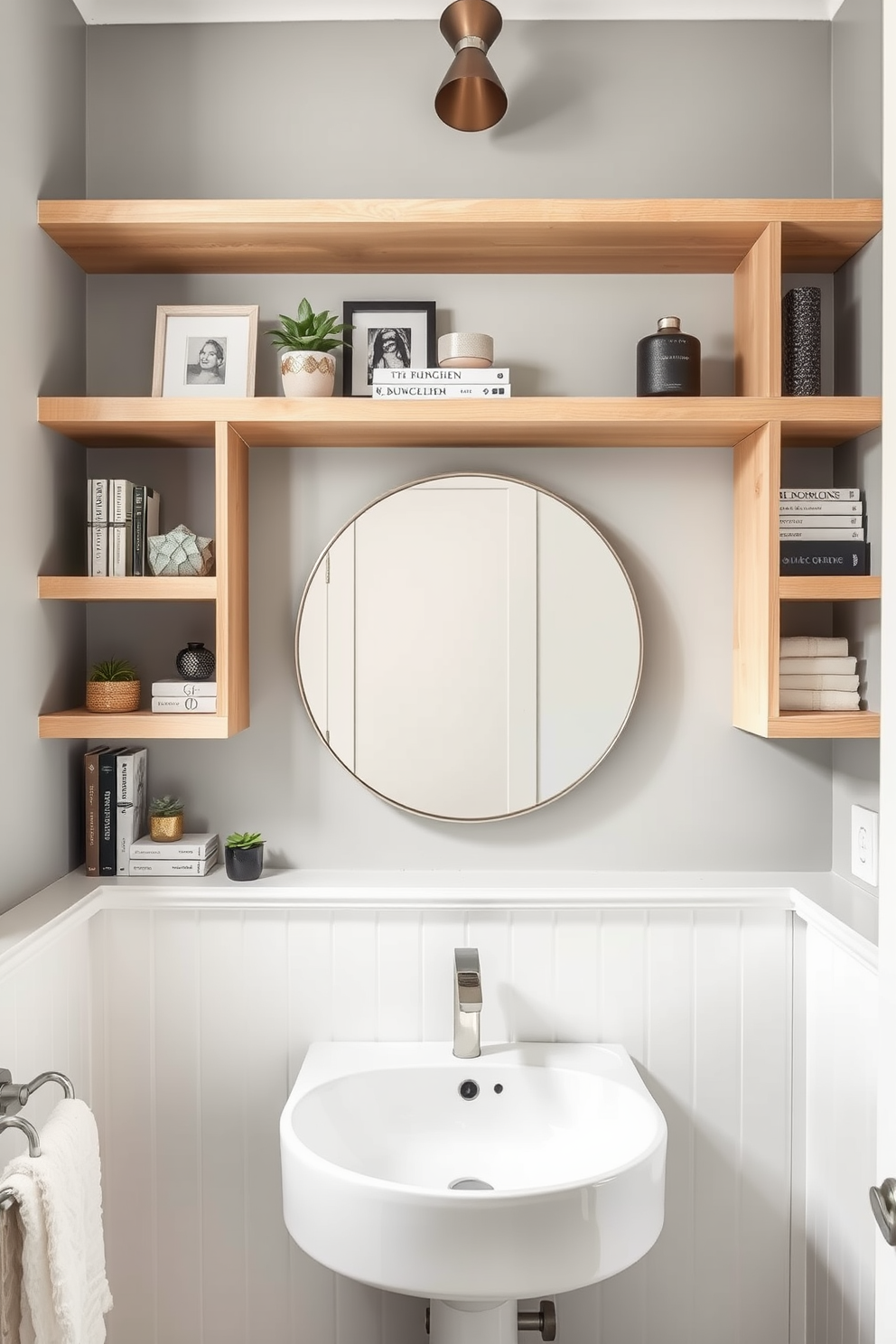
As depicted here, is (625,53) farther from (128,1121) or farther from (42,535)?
(128,1121)

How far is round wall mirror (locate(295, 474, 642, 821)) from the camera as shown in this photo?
5.31 feet

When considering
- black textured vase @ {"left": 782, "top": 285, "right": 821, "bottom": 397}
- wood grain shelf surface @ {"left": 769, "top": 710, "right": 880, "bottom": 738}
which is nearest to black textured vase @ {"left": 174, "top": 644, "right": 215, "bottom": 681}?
wood grain shelf surface @ {"left": 769, "top": 710, "right": 880, "bottom": 738}

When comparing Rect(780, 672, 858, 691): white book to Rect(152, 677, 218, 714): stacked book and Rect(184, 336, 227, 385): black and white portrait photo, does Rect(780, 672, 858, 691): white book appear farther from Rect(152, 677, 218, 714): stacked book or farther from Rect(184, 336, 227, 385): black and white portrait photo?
Rect(184, 336, 227, 385): black and white portrait photo

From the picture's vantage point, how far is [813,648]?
1.53 m

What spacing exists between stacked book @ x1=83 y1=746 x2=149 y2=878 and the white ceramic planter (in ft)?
2.22

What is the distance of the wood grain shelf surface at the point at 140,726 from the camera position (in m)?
1.47

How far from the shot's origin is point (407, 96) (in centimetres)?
163

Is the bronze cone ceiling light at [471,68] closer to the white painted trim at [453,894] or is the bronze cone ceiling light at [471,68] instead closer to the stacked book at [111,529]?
the stacked book at [111,529]

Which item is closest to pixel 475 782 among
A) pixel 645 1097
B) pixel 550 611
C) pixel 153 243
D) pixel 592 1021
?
pixel 550 611

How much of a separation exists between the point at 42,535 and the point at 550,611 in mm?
842

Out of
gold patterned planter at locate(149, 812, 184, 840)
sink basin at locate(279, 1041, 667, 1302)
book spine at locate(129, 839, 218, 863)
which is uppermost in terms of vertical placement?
gold patterned planter at locate(149, 812, 184, 840)

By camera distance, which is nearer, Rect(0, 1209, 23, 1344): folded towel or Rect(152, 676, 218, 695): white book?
Rect(0, 1209, 23, 1344): folded towel

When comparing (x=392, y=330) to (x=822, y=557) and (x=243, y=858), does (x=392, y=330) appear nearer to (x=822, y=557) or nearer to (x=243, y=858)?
(x=822, y=557)

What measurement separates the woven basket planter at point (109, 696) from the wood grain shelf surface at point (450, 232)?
72 centimetres
